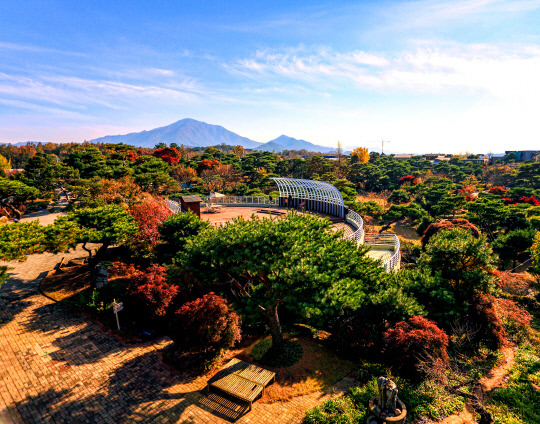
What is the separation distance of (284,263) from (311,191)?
23.7 meters

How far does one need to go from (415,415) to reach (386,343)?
116 inches

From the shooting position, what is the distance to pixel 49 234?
1620 cm

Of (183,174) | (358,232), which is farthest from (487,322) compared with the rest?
(183,174)

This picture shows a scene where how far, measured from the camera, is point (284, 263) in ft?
36.9

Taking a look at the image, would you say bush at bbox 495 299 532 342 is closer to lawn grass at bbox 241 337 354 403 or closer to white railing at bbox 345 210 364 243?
white railing at bbox 345 210 364 243

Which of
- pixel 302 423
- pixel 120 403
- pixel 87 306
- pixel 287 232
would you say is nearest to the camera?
pixel 302 423

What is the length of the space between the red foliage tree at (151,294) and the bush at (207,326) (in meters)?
1.96

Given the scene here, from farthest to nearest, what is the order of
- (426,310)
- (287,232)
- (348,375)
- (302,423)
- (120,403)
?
(426,310)
(348,375)
(287,232)
(120,403)
(302,423)

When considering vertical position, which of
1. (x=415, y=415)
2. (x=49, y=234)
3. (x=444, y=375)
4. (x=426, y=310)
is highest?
(x=49, y=234)

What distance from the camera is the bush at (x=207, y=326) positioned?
13.1 m

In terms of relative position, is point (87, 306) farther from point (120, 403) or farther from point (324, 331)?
point (324, 331)

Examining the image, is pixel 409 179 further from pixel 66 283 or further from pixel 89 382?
pixel 89 382

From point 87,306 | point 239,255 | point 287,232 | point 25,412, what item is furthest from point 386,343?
point 87,306

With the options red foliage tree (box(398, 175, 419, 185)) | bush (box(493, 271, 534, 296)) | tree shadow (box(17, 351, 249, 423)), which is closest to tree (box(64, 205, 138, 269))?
tree shadow (box(17, 351, 249, 423))
